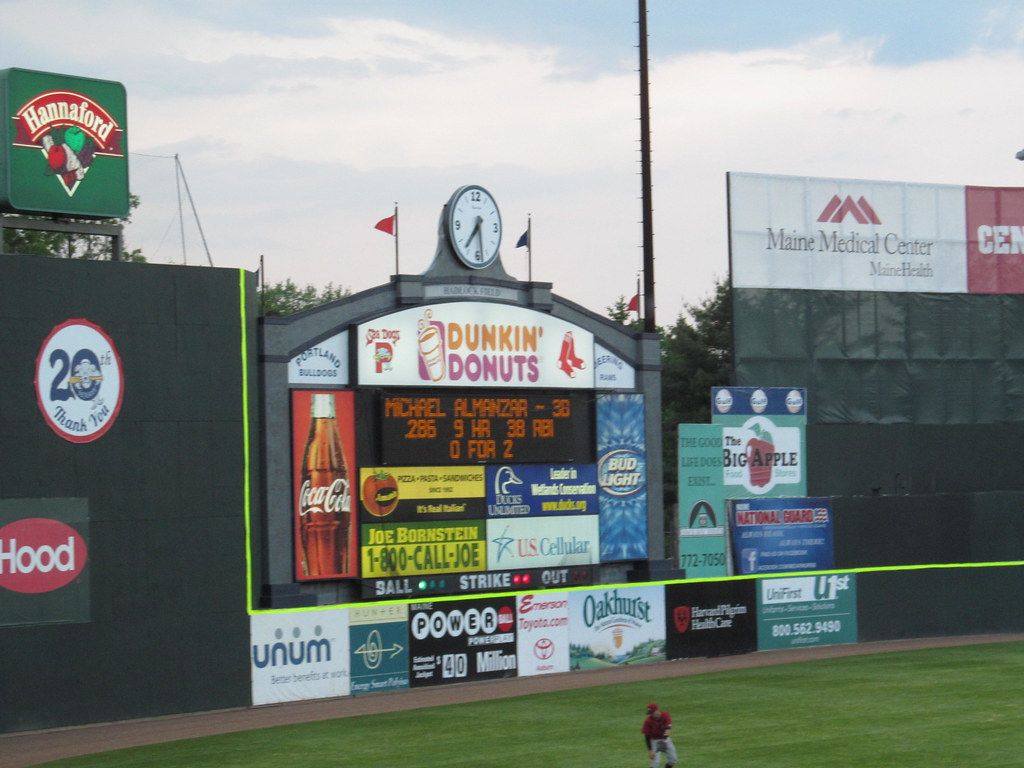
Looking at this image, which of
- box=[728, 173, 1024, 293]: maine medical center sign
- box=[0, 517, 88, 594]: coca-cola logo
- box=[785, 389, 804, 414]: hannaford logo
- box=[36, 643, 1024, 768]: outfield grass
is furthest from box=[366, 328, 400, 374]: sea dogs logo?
box=[785, 389, 804, 414]: hannaford logo

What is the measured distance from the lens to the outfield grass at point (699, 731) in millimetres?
19953

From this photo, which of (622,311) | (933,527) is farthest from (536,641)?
(622,311)

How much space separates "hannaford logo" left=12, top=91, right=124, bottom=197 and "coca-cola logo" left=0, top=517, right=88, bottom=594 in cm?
540

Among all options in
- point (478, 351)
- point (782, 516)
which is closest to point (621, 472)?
Answer: point (478, 351)

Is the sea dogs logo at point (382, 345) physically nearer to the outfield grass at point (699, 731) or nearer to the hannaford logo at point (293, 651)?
the hannaford logo at point (293, 651)

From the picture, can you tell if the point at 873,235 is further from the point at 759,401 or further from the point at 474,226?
the point at 474,226

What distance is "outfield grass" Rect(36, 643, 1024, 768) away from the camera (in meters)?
20.0

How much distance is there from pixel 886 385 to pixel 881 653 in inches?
290

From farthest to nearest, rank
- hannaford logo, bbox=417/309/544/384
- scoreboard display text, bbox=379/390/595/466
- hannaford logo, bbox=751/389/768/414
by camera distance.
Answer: hannaford logo, bbox=751/389/768/414
hannaford logo, bbox=417/309/544/384
scoreboard display text, bbox=379/390/595/466

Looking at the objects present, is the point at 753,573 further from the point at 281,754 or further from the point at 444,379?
the point at 281,754

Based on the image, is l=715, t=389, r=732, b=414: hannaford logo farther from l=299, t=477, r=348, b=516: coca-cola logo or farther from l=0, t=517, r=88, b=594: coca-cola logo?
l=0, t=517, r=88, b=594: coca-cola logo

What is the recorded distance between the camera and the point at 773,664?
31.1 meters

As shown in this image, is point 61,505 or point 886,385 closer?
point 61,505

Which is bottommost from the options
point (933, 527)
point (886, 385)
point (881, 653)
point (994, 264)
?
point (881, 653)
